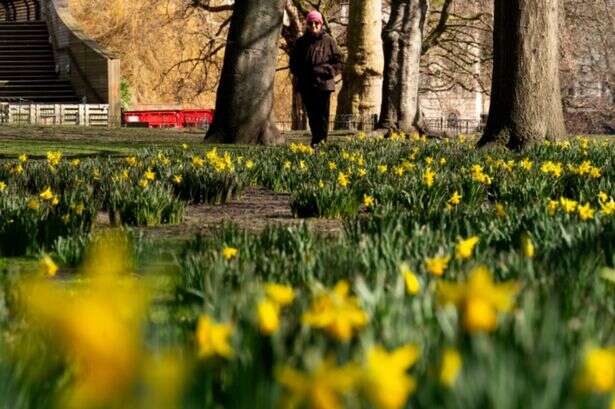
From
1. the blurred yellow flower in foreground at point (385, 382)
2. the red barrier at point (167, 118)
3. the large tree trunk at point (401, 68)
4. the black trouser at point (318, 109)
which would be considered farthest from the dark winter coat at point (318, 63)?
the red barrier at point (167, 118)

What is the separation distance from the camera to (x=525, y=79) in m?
15.6

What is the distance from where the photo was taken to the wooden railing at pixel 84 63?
37375 millimetres

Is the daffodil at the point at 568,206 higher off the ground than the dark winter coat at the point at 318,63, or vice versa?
the dark winter coat at the point at 318,63

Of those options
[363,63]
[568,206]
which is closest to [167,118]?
A: [363,63]

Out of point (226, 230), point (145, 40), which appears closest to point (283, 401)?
point (226, 230)

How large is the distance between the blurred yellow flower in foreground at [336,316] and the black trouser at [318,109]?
48.6 feet

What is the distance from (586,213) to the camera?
5.29m

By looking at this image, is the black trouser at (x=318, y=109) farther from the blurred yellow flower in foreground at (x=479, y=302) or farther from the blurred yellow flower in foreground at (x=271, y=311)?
the blurred yellow flower in foreground at (x=479, y=302)

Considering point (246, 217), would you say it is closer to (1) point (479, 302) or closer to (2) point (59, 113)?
(1) point (479, 302)

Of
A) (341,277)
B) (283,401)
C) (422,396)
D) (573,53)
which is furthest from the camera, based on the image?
(573,53)

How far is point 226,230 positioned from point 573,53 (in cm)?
3551

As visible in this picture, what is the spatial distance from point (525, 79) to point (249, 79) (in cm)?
508

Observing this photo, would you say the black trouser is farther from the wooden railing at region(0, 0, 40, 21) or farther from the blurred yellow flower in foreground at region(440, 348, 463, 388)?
the wooden railing at region(0, 0, 40, 21)

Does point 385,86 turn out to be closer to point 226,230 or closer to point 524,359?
point 226,230
